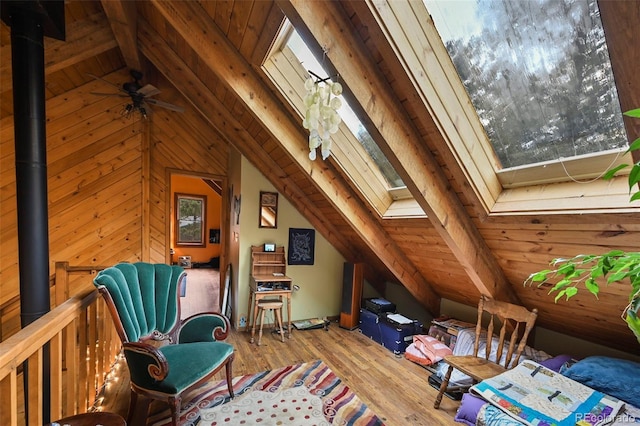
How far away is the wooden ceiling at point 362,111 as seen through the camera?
1395 mm

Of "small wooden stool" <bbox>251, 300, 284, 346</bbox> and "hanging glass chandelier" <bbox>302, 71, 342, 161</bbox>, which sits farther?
"small wooden stool" <bbox>251, 300, 284, 346</bbox>

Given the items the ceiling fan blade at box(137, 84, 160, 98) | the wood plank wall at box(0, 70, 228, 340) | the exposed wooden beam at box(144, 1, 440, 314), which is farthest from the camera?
the wood plank wall at box(0, 70, 228, 340)

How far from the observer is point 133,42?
2.64 metres

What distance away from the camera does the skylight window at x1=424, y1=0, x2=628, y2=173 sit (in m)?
1.15

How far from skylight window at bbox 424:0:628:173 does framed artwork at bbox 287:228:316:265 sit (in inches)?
107

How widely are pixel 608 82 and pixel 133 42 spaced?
138 inches

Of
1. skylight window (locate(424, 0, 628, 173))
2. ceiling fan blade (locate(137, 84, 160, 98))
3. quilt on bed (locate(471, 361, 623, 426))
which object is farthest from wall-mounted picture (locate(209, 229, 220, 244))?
skylight window (locate(424, 0, 628, 173))

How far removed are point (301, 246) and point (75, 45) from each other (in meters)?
3.29

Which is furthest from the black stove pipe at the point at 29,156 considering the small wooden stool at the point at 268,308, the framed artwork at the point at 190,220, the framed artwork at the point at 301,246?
the framed artwork at the point at 190,220

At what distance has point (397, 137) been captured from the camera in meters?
1.71

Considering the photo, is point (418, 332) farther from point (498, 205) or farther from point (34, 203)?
point (34, 203)

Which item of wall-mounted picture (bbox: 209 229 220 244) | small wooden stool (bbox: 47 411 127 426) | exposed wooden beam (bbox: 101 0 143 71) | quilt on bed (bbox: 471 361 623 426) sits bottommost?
quilt on bed (bbox: 471 361 623 426)

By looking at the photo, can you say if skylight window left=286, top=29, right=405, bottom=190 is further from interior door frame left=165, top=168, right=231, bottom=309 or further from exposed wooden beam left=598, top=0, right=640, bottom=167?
interior door frame left=165, top=168, right=231, bottom=309

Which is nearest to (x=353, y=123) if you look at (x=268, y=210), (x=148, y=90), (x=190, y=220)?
(x=268, y=210)
